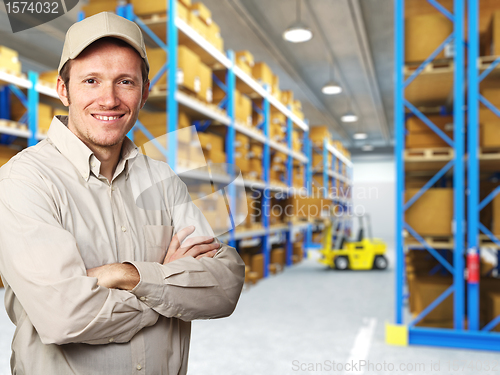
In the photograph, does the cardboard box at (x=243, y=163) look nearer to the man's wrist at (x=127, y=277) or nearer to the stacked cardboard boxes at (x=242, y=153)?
the stacked cardboard boxes at (x=242, y=153)

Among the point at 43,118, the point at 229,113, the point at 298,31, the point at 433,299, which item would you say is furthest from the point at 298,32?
the point at 433,299

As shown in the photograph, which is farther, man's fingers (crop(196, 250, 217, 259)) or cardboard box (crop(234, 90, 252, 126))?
cardboard box (crop(234, 90, 252, 126))

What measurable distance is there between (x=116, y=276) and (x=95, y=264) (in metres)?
0.09

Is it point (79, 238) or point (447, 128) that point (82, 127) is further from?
point (447, 128)

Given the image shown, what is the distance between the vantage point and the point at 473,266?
3.74 metres

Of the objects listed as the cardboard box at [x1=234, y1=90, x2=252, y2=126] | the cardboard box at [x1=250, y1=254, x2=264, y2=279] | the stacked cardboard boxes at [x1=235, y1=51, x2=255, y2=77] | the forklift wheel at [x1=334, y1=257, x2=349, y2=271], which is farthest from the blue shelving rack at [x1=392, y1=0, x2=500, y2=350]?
the forklift wheel at [x1=334, y1=257, x2=349, y2=271]

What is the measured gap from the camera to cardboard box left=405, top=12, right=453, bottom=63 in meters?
3.96

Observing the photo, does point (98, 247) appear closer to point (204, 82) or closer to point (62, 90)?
point (62, 90)

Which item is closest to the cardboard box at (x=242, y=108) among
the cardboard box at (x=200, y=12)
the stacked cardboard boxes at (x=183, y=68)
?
the cardboard box at (x=200, y=12)

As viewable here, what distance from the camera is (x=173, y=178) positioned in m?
1.30

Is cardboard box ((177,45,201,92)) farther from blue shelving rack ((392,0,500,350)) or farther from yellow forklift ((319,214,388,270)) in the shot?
yellow forklift ((319,214,388,270))

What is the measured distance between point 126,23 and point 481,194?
437 centimetres

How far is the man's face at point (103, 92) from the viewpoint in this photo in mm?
1124

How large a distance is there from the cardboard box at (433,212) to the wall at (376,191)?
59.2 feet
